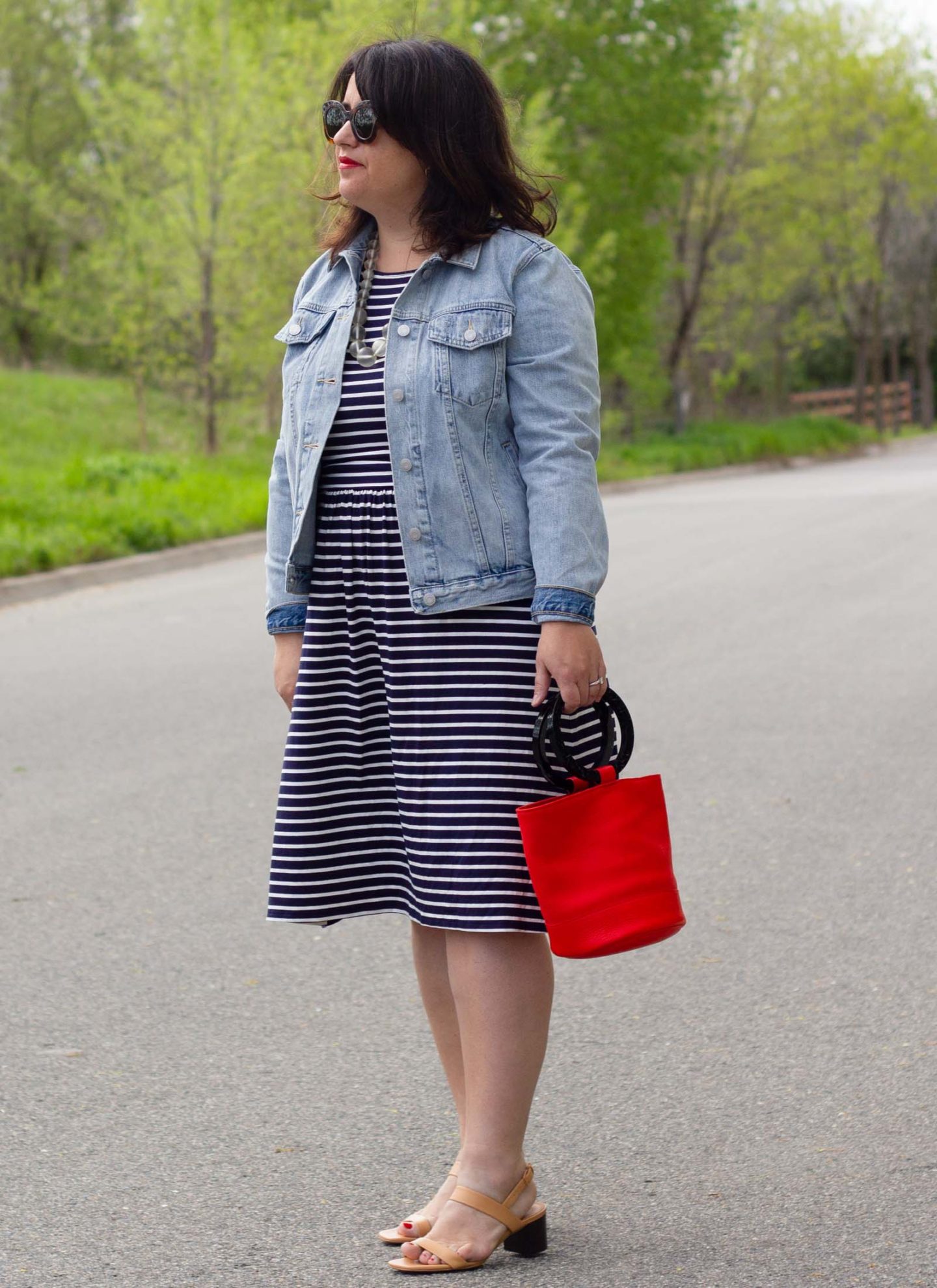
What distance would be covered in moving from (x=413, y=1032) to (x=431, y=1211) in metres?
1.06

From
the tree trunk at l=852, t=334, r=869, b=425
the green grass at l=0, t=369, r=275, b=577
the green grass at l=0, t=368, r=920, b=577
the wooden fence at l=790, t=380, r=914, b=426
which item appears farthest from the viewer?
the wooden fence at l=790, t=380, r=914, b=426

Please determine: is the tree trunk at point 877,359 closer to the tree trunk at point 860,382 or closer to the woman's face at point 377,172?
the tree trunk at point 860,382

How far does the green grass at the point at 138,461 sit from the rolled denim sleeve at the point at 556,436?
35.3 feet

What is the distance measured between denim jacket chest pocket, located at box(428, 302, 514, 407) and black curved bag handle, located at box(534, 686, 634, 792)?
1.56 ft

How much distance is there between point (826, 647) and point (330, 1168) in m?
6.67

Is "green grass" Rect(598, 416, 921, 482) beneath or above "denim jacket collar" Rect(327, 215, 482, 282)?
beneath

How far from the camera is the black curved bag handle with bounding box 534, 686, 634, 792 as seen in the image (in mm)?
2631

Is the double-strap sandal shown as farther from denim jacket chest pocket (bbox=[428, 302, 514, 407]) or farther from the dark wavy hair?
the dark wavy hair

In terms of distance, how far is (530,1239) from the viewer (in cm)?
279

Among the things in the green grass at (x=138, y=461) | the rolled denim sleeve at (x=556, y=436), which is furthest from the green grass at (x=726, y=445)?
the rolled denim sleeve at (x=556, y=436)

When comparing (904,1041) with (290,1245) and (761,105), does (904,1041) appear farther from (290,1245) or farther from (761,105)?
(761,105)

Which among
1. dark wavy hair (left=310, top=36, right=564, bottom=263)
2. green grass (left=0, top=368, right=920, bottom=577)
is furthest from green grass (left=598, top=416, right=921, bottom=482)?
dark wavy hair (left=310, top=36, right=564, bottom=263)

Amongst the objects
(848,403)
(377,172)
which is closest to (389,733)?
(377,172)

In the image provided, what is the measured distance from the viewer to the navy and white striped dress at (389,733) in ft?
8.73
